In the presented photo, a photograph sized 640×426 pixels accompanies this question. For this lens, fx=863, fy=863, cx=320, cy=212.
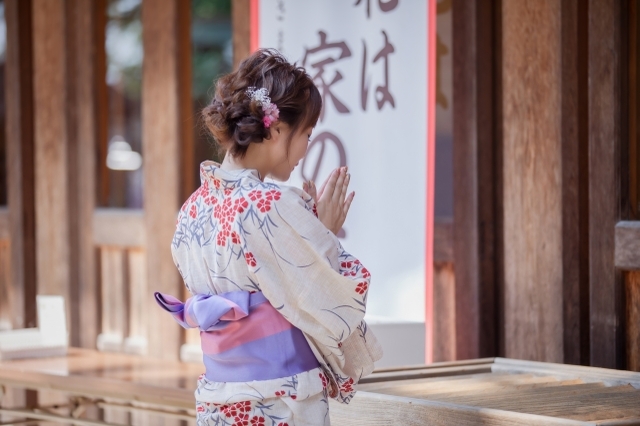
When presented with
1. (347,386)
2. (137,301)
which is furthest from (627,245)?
(137,301)

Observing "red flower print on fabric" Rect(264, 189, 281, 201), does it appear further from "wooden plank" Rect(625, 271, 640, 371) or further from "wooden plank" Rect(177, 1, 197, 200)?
"wooden plank" Rect(177, 1, 197, 200)

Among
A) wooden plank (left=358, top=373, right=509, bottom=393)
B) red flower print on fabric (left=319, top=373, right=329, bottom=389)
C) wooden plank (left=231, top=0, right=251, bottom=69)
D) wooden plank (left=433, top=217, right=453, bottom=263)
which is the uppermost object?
wooden plank (left=231, top=0, right=251, bottom=69)

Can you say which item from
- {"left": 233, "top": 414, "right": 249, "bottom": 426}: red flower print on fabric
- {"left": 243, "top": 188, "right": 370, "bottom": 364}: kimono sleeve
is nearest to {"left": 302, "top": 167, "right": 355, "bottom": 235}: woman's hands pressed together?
{"left": 243, "top": 188, "right": 370, "bottom": 364}: kimono sleeve

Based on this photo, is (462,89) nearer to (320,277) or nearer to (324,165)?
(324,165)

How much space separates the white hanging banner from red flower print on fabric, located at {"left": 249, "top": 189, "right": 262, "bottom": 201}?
1.38m

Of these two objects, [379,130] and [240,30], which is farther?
[240,30]

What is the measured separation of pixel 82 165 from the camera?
552cm

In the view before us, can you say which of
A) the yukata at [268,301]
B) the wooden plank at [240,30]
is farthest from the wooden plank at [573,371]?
the wooden plank at [240,30]

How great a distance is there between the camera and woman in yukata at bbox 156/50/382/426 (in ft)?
6.96

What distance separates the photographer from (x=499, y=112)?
3.69m

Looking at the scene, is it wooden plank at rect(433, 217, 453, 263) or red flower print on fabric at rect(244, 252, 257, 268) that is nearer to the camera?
red flower print on fabric at rect(244, 252, 257, 268)

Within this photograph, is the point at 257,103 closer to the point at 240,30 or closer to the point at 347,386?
the point at 347,386

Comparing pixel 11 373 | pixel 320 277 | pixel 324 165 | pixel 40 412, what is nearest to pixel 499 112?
pixel 324 165

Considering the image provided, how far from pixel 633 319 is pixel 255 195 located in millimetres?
1801
